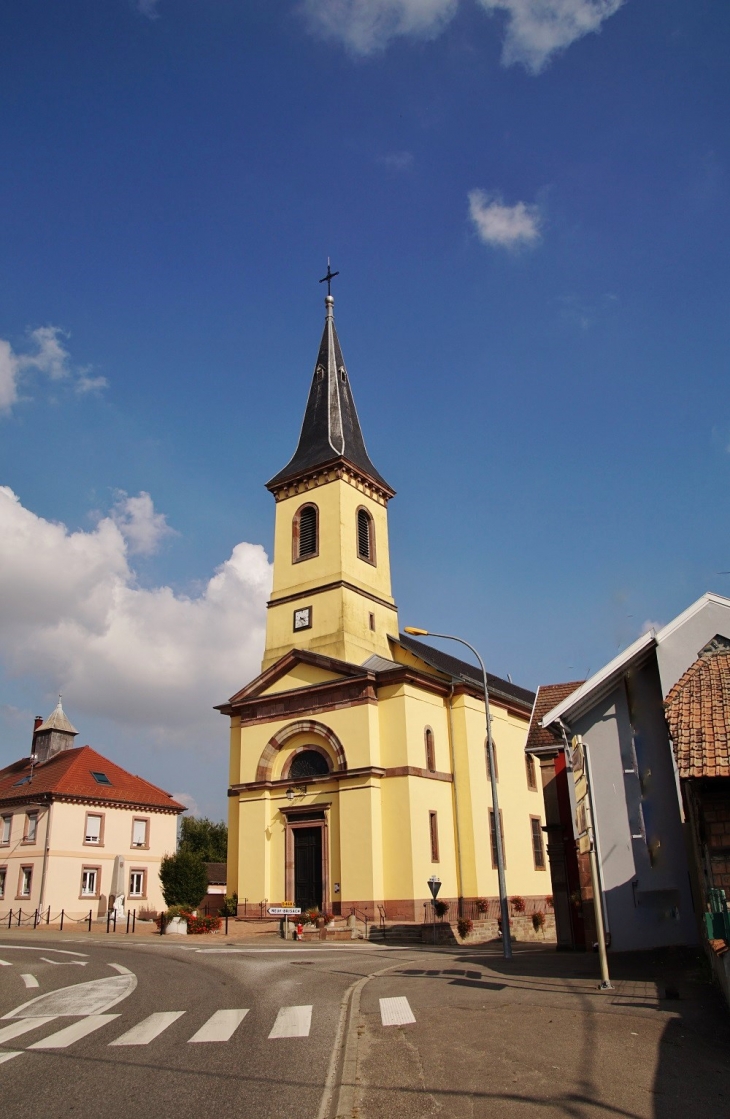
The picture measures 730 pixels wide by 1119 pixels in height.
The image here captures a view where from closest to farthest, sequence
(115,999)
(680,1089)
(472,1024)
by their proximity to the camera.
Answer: (680,1089)
(472,1024)
(115,999)

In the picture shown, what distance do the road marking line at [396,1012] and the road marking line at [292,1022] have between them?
36.3 inches

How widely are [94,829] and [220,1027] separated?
37.1m

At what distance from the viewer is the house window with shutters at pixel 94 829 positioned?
43.3 metres

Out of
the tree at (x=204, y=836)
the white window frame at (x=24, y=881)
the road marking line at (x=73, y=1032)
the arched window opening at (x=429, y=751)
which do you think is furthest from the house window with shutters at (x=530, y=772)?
the tree at (x=204, y=836)

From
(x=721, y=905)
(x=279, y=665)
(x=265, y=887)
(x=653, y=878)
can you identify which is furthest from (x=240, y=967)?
(x=279, y=665)

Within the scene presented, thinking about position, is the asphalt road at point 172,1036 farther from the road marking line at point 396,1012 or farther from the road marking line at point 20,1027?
the road marking line at point 396,1012

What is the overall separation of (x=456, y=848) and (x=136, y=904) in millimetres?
21489

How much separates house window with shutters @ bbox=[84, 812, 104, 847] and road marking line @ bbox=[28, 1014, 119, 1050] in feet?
115

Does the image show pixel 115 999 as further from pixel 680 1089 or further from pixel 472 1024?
pixel 680 1089

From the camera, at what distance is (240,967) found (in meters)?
16.9

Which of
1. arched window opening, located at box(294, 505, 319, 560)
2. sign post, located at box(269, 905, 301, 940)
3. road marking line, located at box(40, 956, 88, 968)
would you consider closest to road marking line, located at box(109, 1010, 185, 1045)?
road marking line, located at box(40, 956, 88, 968)

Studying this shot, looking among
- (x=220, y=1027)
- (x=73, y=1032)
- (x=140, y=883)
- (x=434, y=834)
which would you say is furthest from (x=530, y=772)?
(x=73, y=1032)

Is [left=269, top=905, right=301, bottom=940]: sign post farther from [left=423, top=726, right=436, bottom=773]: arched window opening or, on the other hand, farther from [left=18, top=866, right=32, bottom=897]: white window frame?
[left=18, top=866, right=32, bottom=897]: white window frame

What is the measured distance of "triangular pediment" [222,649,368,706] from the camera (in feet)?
105
